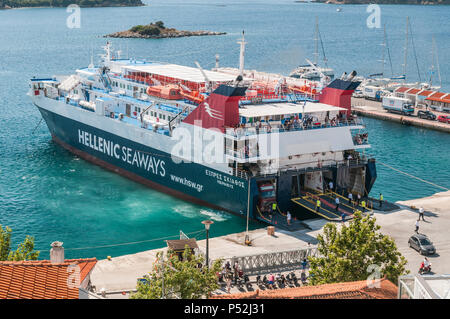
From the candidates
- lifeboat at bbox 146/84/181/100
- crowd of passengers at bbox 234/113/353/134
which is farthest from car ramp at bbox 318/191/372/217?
lifeboat at bbox 146/84/181/100

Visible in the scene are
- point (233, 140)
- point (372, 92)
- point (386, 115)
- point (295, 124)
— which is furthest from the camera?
point (372, 92)

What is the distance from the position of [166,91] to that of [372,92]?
49.5 metres

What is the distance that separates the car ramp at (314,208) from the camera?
3869 cm

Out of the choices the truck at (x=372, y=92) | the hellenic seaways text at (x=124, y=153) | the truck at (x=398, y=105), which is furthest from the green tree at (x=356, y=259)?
the truck at (x=372, y=92)

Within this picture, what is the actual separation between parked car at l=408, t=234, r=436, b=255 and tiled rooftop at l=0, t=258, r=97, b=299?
2021cm

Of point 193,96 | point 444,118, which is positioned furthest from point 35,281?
point 444,118

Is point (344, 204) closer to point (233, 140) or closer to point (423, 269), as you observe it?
point (233, 140)

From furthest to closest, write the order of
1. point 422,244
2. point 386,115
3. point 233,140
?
point 386,115
point 233,140
point 422,244

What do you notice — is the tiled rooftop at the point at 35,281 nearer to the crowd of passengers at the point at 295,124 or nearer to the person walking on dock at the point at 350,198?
the crowd of passengers at the point at 295,124

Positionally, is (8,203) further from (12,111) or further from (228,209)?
(12,111)

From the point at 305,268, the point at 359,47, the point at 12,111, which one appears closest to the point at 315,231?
the point at 305,268

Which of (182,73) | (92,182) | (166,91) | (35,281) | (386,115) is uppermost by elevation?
(182,73)

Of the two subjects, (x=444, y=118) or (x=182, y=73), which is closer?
(x=182, y=73)

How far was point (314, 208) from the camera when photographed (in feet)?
129
